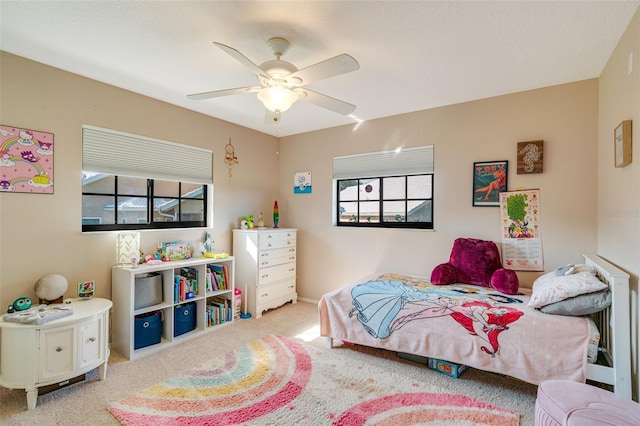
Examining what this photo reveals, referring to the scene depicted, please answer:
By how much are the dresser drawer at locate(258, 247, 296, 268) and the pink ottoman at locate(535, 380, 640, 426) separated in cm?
292

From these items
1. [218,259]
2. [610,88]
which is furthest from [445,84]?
[218,259]

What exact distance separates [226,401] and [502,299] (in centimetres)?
226

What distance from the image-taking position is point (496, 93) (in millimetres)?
3078

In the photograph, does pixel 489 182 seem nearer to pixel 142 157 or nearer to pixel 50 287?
pixel 142 157

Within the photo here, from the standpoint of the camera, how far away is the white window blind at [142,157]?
282cm

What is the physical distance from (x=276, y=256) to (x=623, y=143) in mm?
3378

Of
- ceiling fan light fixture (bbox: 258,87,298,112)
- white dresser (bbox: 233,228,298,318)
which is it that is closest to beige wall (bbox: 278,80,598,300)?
white dresser (bbox: 233,228,298,318)

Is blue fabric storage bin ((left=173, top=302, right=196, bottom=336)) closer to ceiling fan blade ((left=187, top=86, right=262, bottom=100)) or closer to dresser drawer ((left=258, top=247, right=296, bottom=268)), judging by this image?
dresser drawer ((left=258, top=247, right=296, bottom=268))

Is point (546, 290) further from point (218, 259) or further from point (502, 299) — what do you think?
point (218, 259)

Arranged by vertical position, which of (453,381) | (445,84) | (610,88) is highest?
(445,84)

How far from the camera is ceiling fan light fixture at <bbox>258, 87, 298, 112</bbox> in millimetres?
2105

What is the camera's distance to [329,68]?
72.1 inches

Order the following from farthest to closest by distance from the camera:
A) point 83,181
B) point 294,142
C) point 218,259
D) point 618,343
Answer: point 294,142, point 218,259, point 83,181, point 618,343

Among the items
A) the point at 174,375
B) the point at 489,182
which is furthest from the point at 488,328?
the point at 174,375
